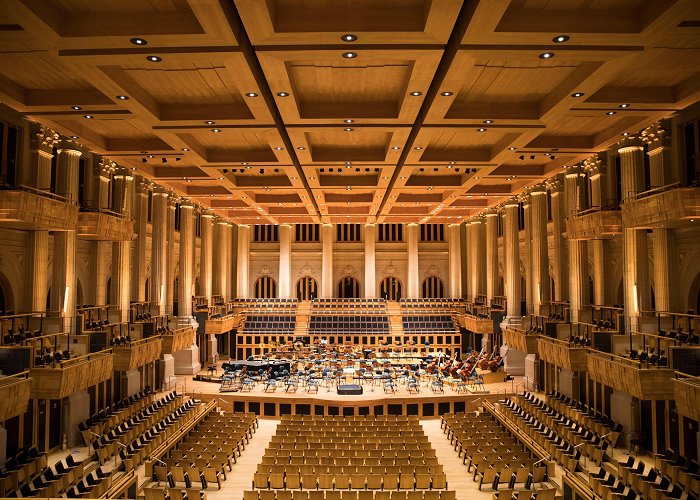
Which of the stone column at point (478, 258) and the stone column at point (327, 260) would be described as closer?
the stone column at point (478, 258)

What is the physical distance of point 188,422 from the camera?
1552 centimetres

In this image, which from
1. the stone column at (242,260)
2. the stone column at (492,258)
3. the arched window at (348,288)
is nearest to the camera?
the stone column at (492,258)

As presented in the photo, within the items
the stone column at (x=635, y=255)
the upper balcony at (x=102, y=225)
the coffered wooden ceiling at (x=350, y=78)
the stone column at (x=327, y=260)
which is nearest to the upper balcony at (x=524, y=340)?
the stone column at (x=635, y=255)

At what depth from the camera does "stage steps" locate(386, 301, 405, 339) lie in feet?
98.2

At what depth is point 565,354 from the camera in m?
15.4

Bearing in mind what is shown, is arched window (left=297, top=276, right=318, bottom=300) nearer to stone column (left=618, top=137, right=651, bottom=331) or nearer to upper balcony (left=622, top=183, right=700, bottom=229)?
stone column (left=618, top=137, right=651, bottom=331)

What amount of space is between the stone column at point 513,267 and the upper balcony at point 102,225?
1573 cm

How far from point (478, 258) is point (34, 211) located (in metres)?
23.6

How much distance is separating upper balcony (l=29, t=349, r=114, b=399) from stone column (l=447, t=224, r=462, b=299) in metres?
24.1

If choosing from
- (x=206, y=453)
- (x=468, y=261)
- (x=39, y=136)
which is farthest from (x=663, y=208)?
(x=468, y=261)

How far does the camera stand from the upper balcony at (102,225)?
15.1m

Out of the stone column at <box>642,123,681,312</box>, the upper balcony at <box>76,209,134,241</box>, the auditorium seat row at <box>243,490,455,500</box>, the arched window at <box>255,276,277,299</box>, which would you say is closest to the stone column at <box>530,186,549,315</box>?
the stone column at <box>642,123,681,312</box>

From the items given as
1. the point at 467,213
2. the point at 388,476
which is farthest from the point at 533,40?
the point at 467,213

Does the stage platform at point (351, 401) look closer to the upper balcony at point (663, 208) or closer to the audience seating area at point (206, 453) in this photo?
the audience seating area at point (206, 453)
